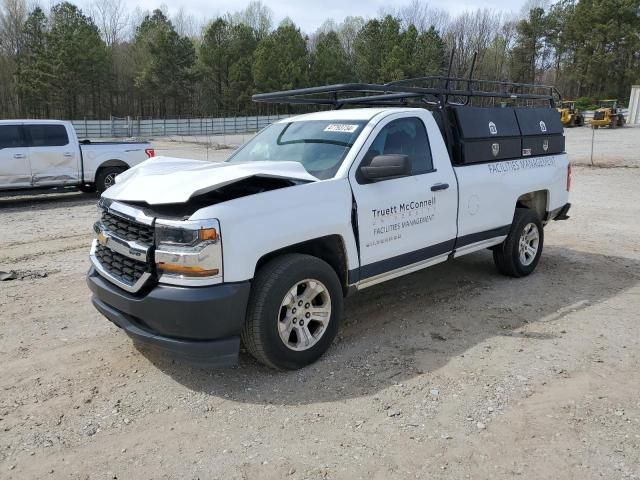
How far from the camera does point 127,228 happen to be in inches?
150

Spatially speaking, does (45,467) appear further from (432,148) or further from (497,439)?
(432,148)

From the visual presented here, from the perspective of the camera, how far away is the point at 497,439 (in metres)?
3.15

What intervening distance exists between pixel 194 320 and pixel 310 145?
1.95 metres

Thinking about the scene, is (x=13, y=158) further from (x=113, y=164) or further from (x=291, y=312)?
(x=291, y=312)

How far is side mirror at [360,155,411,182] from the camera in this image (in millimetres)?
4051

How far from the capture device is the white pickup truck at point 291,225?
11.2 ft

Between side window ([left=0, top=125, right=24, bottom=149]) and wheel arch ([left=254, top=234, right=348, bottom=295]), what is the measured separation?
9969mm

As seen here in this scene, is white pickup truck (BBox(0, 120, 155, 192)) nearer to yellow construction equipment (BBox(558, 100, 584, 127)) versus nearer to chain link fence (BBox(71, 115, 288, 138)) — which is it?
chain link fence (BBox(71, 115, 288, 138))

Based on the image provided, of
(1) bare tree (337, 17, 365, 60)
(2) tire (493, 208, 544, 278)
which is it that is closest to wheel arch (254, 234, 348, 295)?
(2) tire (493, 208, 544, 278)

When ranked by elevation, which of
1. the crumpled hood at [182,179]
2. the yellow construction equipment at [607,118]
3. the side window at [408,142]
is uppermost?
the yellow construction equipment at [607,118]

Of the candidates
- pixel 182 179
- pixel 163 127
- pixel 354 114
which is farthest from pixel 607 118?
pixel 182 179

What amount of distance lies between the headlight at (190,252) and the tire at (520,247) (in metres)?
3.75

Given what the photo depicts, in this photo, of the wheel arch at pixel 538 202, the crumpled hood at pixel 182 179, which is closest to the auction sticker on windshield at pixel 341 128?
the crumpled hood at pixel 182 179

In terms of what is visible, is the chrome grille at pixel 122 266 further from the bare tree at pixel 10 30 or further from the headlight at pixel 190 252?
the bare tree at pixel 10 30
